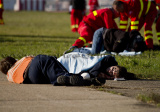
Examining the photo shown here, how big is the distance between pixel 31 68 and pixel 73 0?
11.2 meters

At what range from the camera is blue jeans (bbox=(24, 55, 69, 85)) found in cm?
510

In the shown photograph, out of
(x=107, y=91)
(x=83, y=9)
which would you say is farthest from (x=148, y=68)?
(x=83, y=9)

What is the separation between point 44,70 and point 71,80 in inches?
14.8

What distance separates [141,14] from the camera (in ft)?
31.5

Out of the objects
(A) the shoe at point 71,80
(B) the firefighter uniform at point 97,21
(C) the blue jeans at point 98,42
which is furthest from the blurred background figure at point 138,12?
(A) the shoe at point 71,80

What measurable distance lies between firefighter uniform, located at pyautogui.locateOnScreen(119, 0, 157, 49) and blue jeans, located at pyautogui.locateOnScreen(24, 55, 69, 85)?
14.8 feet

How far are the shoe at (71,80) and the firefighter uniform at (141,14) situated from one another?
A: 460 centimetres

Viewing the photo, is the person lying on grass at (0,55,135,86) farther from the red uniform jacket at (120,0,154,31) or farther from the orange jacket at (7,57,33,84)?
the red uniform jacket at (120,0,154,31)

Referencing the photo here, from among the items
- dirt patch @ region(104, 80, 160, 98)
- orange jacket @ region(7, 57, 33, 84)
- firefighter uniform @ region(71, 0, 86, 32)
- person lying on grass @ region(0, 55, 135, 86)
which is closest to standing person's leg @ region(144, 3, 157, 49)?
dirt patch @ region(104, 80, 160, 98)

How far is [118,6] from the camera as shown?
9227 mm

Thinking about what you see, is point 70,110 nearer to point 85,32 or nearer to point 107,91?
point 107,91

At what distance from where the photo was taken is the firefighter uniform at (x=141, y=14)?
937 cm

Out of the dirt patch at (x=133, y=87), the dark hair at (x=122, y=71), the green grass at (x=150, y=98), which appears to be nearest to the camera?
the green grass at (x=150, y=98)

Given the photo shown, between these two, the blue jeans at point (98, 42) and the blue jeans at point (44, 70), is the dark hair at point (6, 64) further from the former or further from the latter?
the blue jeans at point (98, 42)
